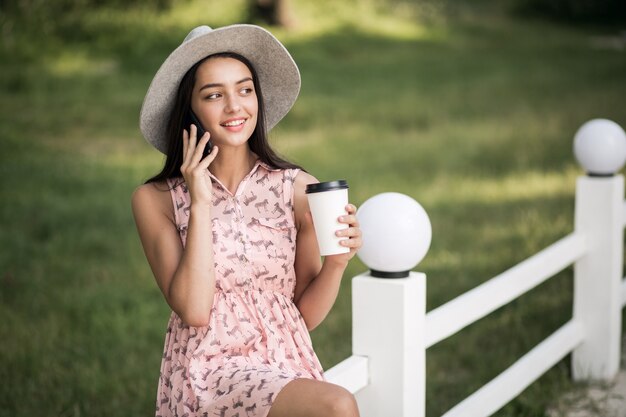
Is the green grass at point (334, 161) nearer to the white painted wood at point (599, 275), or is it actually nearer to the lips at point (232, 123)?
the white painted wood at point (599, 275)

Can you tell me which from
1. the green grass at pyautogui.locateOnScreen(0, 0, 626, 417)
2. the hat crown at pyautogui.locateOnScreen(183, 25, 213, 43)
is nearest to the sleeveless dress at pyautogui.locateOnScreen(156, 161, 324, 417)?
the hat crown at pyautogui.locateOnScreen(183, 25, 213, 43)

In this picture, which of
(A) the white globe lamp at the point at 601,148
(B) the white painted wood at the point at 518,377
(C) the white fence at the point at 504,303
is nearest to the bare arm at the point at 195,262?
(C) the white fence at the point at 504,303

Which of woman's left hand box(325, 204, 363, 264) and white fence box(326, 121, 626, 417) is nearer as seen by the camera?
woman's left hand box(325, 204, 363, 264)

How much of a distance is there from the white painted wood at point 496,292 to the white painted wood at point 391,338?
15 cm

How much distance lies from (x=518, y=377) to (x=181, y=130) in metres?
1.57

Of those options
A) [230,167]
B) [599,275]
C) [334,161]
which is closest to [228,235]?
[230,167]

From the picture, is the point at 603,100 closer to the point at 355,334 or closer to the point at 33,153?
the point at 33,153

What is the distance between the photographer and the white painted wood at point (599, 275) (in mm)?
3793

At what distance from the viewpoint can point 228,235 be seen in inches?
91.3

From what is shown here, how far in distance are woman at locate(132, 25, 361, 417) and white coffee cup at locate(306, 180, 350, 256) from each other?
2cm

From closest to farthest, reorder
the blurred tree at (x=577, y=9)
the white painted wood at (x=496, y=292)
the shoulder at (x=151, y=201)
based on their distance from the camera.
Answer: the shoulder at (x=151, y=201)
the white painted wood at (x=496, y=292)
the blurred tree at (x=577, y=9)

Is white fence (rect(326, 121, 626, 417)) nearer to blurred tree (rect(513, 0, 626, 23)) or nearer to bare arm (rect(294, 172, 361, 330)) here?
bare arm (rect(294, 172, 361, 330))

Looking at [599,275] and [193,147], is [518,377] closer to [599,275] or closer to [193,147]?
[599,275]

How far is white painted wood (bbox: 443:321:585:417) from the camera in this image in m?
2.89
